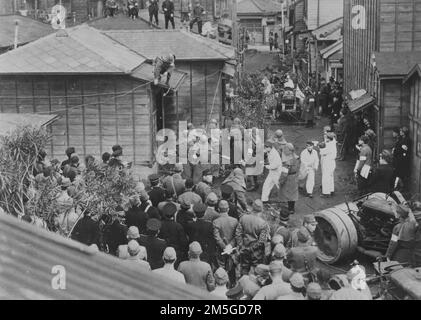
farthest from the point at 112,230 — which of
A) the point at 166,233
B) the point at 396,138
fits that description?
the point at 396,138

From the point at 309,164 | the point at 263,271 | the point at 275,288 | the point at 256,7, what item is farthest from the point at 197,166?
the point at 256,7

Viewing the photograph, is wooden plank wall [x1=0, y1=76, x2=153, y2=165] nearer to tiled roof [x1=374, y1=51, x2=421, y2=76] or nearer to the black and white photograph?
the black and white photograph

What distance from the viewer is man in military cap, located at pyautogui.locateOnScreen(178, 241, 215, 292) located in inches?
388

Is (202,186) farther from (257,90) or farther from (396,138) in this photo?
(257,90)

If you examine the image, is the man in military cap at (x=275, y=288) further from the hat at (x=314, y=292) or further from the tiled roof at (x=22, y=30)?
the tiled roof at (x=22, y=30)

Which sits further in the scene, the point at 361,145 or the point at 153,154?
the point at 153,154

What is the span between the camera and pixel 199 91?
82.3 feet

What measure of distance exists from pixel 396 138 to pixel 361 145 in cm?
121

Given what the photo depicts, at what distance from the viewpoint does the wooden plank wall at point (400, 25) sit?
21.9 meters

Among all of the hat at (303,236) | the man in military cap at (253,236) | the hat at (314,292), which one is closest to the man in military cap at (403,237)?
the hat at (303,236)

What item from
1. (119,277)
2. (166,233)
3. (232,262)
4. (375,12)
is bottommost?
(232,262)

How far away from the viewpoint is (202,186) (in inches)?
563

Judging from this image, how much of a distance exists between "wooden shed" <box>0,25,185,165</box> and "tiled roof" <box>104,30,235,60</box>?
5.33 m

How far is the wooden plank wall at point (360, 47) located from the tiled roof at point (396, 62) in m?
1.08
